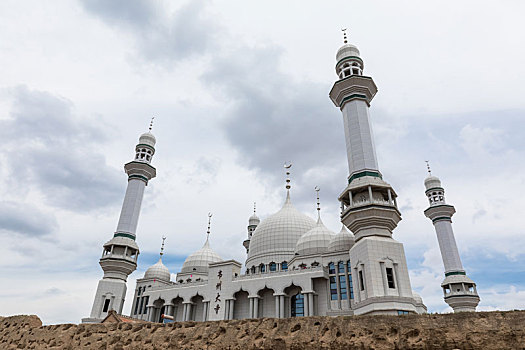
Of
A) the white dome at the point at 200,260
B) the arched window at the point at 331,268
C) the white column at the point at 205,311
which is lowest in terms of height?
the white column at the point at 205,311

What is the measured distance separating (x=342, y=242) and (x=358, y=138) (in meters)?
10.3

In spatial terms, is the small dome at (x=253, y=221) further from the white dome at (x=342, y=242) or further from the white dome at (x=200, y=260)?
the white dome at (x=342, y=242)

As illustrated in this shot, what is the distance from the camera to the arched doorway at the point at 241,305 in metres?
33.6

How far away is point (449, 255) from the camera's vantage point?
1642 inches

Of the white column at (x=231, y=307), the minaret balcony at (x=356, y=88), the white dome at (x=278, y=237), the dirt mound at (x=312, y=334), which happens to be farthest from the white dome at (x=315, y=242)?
the dirt mound at (x=312, y=334)

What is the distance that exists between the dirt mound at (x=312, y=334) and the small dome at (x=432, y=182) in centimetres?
4412

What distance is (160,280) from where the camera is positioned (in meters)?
45.1

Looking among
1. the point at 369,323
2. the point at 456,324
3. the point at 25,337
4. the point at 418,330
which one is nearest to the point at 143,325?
the point at 25,337

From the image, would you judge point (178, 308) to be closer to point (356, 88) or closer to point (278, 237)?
point (278, 237)

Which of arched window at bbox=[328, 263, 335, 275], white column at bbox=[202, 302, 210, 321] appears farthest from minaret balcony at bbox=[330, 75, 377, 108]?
white column at bbox=[202, 302, 210, 321]

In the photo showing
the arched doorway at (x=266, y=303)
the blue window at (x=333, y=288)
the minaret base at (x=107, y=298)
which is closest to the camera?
the blue window at (x=333, y=288)

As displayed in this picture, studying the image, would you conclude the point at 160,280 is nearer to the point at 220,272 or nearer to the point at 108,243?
the point at 108,243

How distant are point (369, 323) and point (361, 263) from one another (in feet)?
58.9

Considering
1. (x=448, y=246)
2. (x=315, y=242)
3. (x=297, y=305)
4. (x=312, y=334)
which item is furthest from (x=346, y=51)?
(x=312, y=334)
